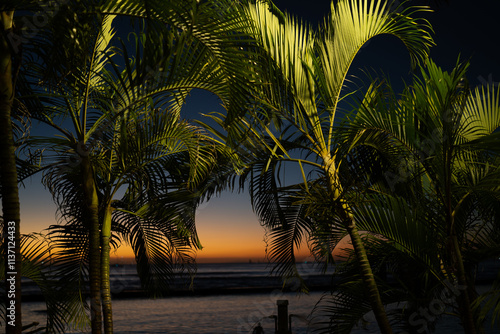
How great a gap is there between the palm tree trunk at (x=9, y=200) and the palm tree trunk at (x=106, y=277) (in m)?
2.22

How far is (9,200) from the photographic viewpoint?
3.37 meters

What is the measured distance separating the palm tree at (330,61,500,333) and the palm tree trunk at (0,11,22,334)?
276cm

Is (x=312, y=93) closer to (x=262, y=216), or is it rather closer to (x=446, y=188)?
(x=446, y=188)

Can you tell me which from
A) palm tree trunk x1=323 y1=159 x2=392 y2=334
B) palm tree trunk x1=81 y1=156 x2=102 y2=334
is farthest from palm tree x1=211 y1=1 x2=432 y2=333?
palm tree trunk x1=81 y1=156 x2=102 y2=334

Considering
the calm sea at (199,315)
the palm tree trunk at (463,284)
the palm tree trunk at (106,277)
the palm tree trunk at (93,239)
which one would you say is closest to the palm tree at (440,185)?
the palm tree trunk at (463,284)

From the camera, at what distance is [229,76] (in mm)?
3910

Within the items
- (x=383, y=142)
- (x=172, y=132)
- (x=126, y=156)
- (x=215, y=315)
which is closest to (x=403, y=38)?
(x=383, y=142)

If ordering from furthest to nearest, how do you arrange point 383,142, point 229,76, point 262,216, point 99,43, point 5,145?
point 262,216
point 99,43
point 383,142
point 229,76
point 5,145

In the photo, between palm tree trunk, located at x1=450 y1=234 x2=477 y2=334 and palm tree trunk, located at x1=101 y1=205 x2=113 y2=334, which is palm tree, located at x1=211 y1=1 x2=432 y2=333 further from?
palm tree trunk, located at x1=101 y1=205 x2=113 y2=334

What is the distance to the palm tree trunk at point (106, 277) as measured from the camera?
219 inches

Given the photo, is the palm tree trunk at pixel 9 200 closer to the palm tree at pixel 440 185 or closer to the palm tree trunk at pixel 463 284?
the palm tree at pixel 440 185

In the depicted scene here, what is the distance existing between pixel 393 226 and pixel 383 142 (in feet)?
4.81

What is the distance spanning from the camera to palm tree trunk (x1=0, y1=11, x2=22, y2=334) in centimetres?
329

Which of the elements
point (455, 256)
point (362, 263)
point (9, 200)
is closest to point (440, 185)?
point (455, 256)
